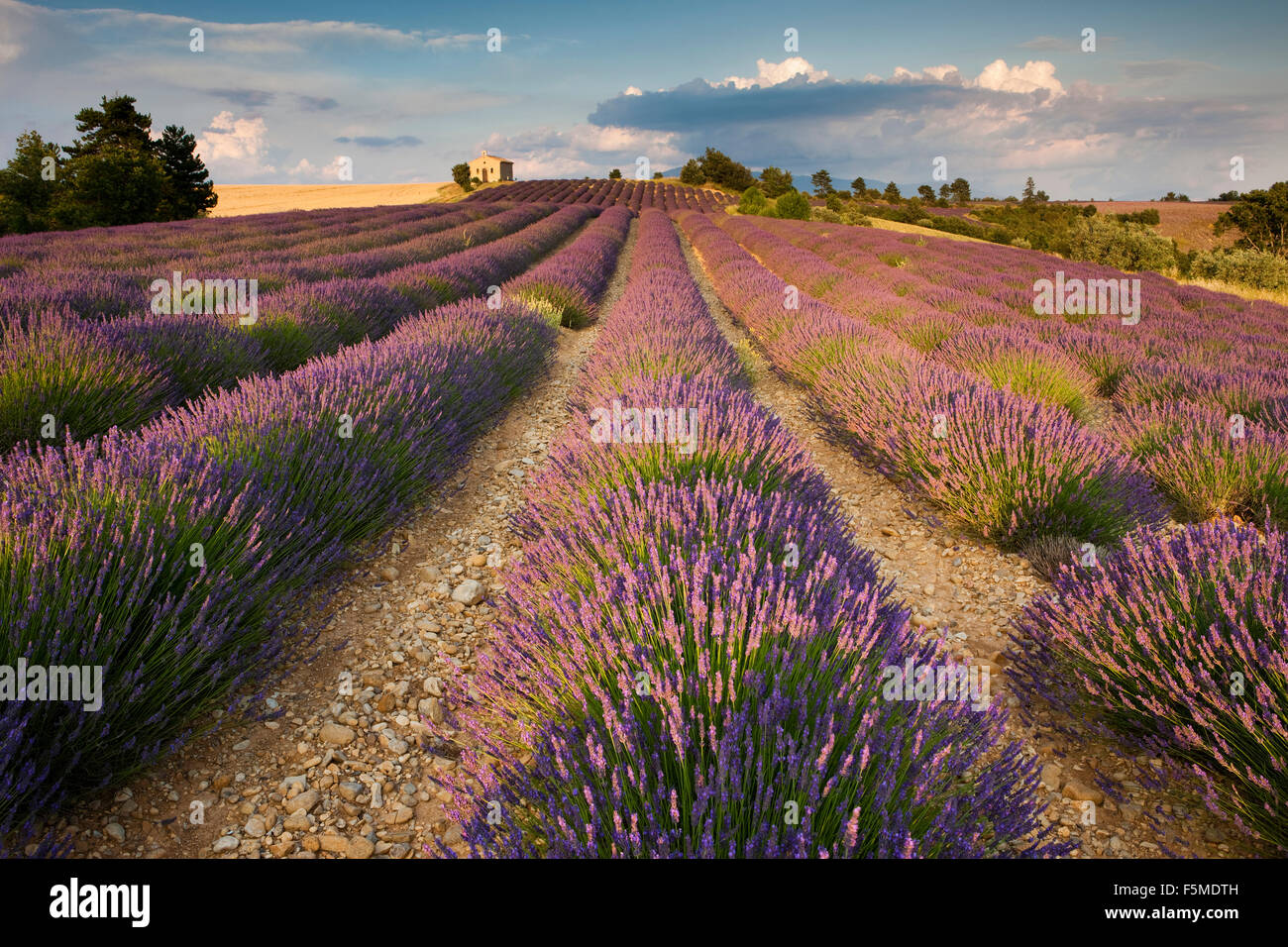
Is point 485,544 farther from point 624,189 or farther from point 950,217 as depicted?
point 624,189

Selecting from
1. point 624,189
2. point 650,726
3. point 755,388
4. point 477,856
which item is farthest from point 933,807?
point 624,189

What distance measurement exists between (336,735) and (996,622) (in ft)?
8.67

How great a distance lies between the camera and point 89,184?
827 inches

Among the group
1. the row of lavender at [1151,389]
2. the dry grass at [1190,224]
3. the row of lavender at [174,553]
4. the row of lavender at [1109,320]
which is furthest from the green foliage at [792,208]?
the row of lavender at [174,553]

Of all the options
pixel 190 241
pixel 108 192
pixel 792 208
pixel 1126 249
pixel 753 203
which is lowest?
pixel 190 241

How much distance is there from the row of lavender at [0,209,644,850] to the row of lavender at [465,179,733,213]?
3136 cm

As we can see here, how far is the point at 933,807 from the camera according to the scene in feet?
4.28

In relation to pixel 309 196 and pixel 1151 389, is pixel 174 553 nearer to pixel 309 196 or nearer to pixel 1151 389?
pixel 1151 389

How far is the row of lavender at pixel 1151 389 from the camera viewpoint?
12.1 ft

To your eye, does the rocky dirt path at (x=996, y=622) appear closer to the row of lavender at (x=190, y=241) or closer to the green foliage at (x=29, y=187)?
the row of lavender at (x=190, y=241)

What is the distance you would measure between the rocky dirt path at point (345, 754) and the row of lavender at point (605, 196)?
32.0 meters

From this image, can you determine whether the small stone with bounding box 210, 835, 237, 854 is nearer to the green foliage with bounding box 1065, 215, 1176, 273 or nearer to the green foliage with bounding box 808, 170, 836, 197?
the green foliage with bounding box 1065, 215, 1176, 273

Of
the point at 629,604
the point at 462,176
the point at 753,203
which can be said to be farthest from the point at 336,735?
the point at 462,176
